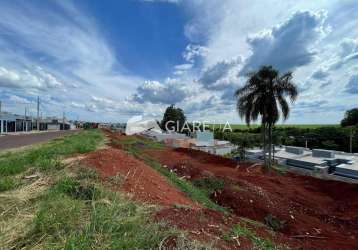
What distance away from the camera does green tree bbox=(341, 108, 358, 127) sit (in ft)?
164

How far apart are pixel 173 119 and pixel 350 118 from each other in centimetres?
4178

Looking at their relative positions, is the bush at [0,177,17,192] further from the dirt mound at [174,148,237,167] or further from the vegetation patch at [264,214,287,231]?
the dirt mound at [174,148,237,167]

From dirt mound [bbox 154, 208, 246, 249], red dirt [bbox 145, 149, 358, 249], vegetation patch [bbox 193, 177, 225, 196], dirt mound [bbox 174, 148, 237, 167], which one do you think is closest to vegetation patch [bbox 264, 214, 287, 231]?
red dirt [bbox 145, 149, 358, 249]

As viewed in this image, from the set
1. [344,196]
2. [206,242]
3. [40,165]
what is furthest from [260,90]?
[206,242]

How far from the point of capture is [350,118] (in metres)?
51.4

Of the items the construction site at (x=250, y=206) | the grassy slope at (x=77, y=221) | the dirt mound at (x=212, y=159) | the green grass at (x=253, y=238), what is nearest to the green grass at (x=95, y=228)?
the grassy slope at (x=77, y=221)

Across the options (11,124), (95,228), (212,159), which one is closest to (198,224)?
(95,228)

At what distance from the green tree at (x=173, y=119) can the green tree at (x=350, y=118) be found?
125 ft

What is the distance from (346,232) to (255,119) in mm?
12569

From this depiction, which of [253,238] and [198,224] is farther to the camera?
[253,238]

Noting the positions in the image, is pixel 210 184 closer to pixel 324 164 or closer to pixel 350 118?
pixel 324 164

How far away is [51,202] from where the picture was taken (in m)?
3.97

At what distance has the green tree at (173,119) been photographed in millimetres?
67188

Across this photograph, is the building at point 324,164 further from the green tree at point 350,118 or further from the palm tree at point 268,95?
the green tree at point 350,118
